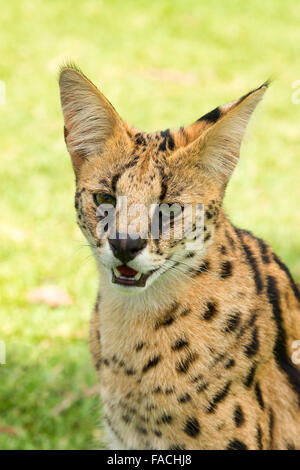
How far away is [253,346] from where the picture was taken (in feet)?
9.39

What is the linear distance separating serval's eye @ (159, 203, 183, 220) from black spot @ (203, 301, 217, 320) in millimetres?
482

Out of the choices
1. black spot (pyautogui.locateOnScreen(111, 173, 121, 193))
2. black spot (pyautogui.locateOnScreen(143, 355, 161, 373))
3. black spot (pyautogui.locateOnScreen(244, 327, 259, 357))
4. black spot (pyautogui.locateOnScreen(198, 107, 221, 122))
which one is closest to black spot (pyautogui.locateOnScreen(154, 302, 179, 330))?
black spot (pyautogui.locateOnScreen(143, 355, 161, 373))

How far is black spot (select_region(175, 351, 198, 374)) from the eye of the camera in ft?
9.15

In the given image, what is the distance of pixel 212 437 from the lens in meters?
2.78

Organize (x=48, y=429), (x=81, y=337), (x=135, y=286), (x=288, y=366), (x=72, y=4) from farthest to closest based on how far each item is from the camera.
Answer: (x=72, y=4) < (x=81, y=337) < (x=48, y=429) < (x=288, y=366) < (x=135, y=286)

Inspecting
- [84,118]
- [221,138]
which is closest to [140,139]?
[84,118]

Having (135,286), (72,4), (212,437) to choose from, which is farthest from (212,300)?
(72,4)

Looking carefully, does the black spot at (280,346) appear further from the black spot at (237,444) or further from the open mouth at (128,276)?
the open mouth at (128,276)

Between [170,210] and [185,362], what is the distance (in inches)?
28.0

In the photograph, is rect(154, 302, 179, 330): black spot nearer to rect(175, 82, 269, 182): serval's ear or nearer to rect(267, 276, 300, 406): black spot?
rect(267, 276, 300, 406): black spot

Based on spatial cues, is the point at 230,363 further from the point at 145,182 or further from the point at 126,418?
the point at 145,182

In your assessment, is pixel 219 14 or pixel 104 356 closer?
pixel 104 356
